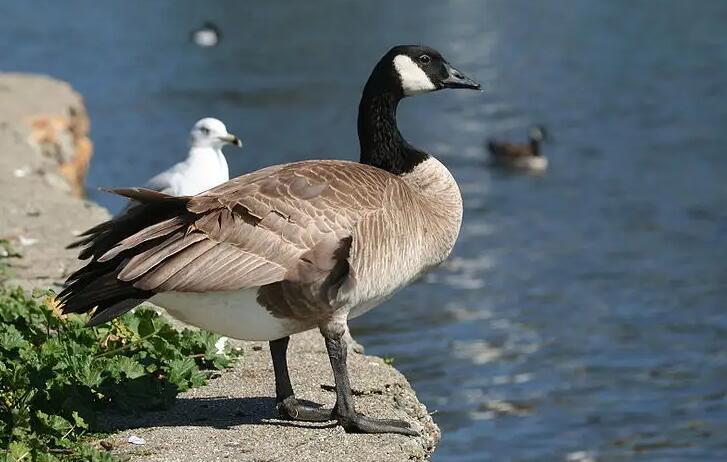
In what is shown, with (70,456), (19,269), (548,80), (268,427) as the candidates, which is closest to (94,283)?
(70,456)

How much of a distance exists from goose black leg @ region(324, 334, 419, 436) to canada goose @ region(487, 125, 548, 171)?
12371 mm

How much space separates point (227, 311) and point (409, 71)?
1.71m

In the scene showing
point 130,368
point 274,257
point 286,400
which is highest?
point 274,257

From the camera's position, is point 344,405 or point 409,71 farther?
point 409,71

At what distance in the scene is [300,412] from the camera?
570cm

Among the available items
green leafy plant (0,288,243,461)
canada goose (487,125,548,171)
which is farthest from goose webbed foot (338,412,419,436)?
canada goose (487,125,548,171)

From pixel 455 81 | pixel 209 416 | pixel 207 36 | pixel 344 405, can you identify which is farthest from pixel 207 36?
pixel 344 405

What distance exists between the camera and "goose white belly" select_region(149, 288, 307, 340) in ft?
17.4

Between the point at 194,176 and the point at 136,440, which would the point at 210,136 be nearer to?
the point at 194,176

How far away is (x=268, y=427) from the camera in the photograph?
5656 mm

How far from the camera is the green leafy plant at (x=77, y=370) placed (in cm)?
522

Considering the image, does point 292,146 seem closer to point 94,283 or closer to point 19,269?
point 19,269

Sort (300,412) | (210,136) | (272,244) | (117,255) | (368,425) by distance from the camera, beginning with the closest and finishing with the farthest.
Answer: (117,255) → (272,244) → (368,425) → (300,412) → (210,136)

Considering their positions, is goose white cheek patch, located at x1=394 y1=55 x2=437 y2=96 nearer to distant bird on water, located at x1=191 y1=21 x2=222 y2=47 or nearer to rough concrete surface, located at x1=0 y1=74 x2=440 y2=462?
rough concrete surface, located at x1=0 y1=74 x2=440 y2=462
